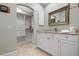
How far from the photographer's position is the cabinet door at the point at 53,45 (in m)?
2.51

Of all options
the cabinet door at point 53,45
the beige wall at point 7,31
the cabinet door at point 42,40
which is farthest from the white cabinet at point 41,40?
the beige wall at point 7,31

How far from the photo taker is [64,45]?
7.24 ft

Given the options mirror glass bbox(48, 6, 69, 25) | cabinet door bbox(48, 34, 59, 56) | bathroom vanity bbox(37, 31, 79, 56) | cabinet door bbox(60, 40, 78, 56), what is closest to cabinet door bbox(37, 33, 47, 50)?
bathroom vanity bbox(37, 31, 79, 56)

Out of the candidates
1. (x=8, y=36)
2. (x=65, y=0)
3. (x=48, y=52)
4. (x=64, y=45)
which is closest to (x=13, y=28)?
(x=8, y=36)

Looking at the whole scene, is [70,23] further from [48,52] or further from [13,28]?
[13,28]

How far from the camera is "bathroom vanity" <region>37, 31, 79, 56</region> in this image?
1948mm

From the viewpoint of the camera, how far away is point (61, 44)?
2307 millimetres

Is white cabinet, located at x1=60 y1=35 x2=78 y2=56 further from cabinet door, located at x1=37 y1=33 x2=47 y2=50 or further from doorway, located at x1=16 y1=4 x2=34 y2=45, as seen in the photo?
doorway, located at x1=16 y1=4 x2=34 y2=45

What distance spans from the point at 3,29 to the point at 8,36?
0.70 ft

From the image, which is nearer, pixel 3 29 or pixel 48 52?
pixel 3 29

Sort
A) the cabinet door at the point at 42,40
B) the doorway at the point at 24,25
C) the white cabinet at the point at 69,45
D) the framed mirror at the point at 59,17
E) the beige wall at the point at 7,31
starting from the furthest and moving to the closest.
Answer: the doorway at the point at 24,25 → the cabinet door at the point at 42,40 → the framed mirror at the point at 59,17 → the beige wall at the point at 7,31 → the white cabinet at the point at 69,45

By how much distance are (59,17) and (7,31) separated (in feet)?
4.49

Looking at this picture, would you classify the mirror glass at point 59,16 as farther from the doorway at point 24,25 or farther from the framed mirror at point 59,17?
the doorway at point 24,25

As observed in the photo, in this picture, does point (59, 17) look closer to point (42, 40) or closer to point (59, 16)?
point (59, 16)
